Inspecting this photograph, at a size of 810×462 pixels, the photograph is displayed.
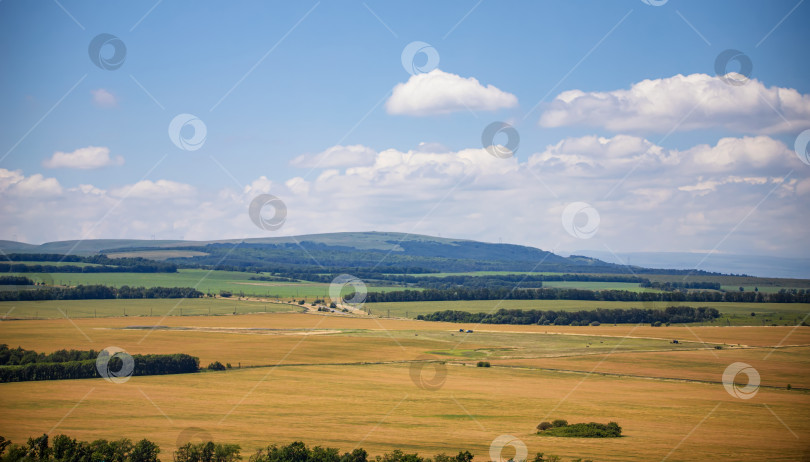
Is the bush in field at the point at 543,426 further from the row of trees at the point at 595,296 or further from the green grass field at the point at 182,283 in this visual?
the green grass field at the point at 182,283

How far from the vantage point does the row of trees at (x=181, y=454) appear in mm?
39406

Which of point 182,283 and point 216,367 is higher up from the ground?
point 182,283

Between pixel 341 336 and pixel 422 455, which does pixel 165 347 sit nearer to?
pixel 341 336

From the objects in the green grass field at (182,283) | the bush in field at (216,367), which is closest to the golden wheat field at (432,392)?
the bush in field at (216,367)

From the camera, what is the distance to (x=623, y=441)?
47.0 meters

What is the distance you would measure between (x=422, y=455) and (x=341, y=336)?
67.4 metres

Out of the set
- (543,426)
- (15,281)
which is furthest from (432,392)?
(15,281)

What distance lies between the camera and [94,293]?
144000mm

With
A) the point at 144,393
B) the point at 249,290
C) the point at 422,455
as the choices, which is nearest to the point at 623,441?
the point at 422,455

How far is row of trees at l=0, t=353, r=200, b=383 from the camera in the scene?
6706 cm

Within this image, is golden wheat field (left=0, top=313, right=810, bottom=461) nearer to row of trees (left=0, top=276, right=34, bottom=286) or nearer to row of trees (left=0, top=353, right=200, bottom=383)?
row of trees (left=0, top=353, right=200, bottom=383)
